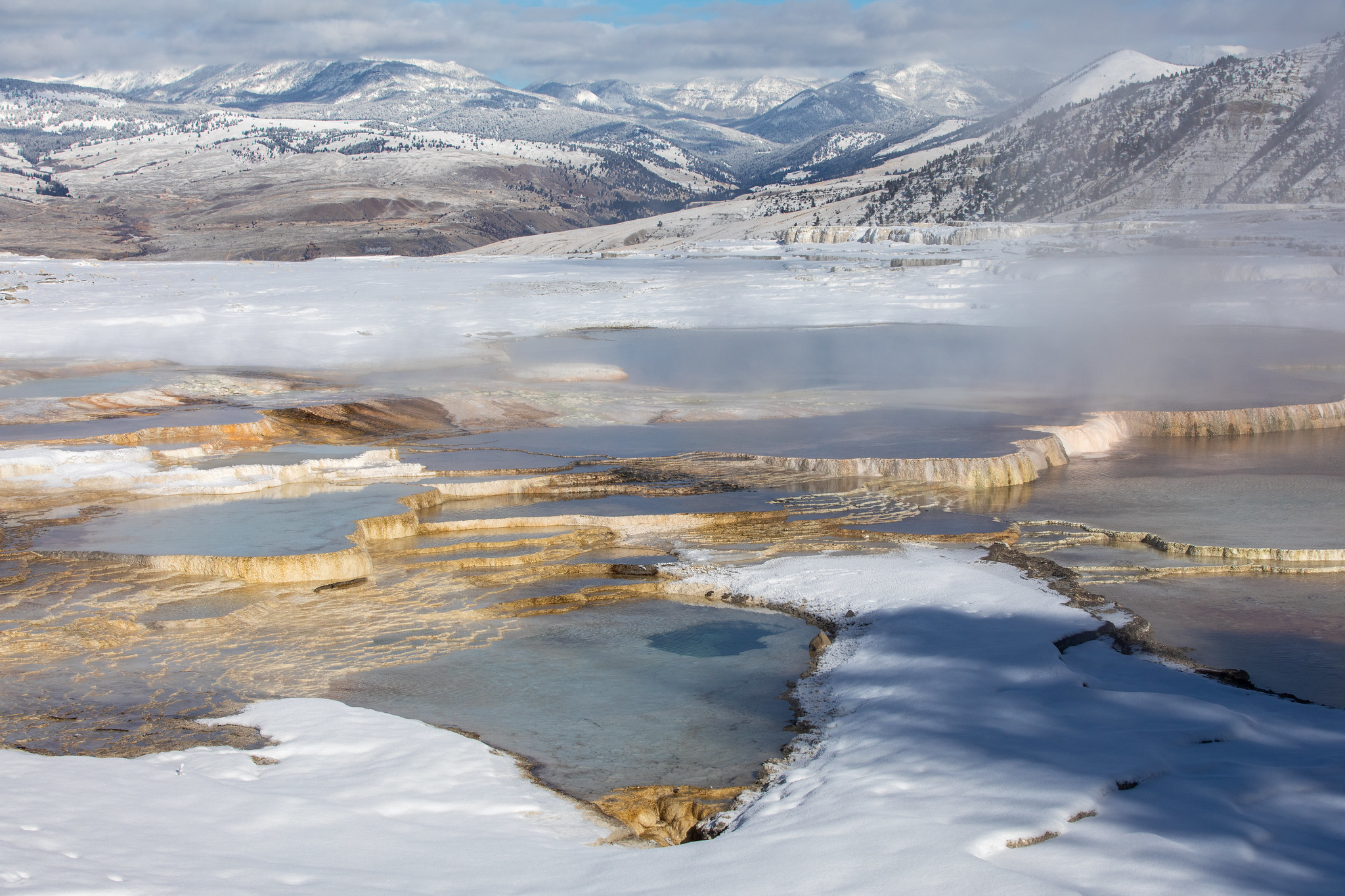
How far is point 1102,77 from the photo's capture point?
96.4 m

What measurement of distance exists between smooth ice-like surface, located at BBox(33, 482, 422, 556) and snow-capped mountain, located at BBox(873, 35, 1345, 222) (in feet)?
129

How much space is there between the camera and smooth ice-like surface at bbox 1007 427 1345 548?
26.2ft

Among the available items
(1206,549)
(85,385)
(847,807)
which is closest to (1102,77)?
(85,385)

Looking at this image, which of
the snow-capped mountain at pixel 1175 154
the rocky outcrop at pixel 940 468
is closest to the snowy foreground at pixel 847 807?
the rocky outcrop at pixel 940 468

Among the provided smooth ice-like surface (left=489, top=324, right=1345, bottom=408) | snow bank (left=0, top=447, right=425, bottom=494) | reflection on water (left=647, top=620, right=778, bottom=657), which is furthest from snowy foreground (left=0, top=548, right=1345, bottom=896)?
smooth ice-like surface (left=489, top=324, right=1345, bottom=408)

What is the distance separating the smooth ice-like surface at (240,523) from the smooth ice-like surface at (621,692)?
6.59 ft

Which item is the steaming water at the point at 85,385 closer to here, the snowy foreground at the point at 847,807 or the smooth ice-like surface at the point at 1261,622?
the snowy foreground at the point at 847,807

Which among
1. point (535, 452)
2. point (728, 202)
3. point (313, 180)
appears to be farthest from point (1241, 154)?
point (313, 180)

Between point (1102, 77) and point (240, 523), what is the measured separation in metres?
105

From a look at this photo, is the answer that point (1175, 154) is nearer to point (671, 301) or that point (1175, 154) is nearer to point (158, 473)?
point (671, 301)

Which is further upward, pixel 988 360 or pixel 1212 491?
pixel 988 360

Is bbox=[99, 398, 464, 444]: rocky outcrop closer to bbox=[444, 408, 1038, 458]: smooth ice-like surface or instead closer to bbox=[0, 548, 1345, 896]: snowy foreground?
bbox=[444, 408, 1038, 458]: smooth ice-like surface

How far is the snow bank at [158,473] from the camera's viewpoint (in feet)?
29.6

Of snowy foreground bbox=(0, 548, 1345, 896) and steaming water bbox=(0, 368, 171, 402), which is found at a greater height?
steaming water bbox=(0, 368, 171, 402)
